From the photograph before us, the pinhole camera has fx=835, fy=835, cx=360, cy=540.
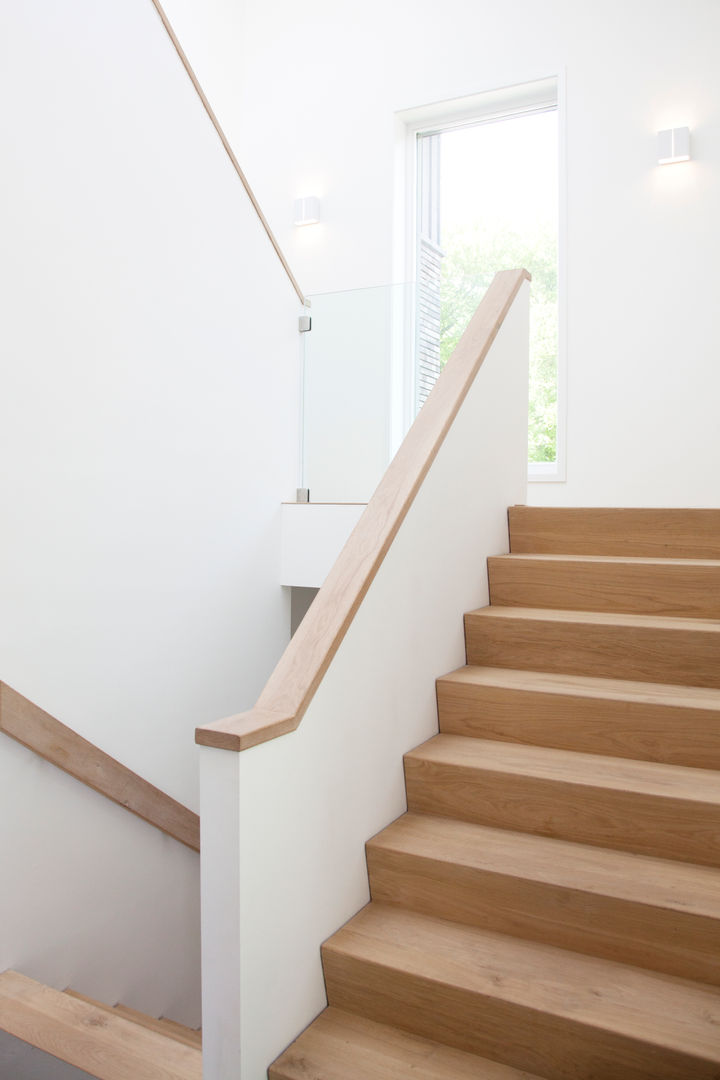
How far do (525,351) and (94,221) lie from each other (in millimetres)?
1664

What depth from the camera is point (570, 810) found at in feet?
6.51

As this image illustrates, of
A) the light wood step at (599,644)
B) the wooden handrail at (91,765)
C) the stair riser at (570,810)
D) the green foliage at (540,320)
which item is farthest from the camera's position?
the green foliage at (540,320)

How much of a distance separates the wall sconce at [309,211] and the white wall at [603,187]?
79 millimetres

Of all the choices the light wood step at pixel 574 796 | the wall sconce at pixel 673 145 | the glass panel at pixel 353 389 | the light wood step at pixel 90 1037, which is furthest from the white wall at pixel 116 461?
the wall sconce at pixel 673 145

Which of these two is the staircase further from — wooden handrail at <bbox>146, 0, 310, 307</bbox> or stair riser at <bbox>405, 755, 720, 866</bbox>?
wooden handrail at <bbox>146, 0, 310, 307</bbox>

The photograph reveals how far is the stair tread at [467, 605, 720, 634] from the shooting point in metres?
2.37

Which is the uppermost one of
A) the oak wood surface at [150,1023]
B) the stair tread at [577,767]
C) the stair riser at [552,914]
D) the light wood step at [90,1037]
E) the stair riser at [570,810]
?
the stair tread at [577,767]

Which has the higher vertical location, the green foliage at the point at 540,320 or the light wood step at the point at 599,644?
the green foliage at the point at 540,320

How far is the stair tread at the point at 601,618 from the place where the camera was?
7.77 feet

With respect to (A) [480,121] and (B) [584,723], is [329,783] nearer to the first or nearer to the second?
(B) [584,723]

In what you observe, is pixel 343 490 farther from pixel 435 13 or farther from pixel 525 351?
pixel 435 13

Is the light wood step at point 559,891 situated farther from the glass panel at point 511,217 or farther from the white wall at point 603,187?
the glass panel at point 511,217

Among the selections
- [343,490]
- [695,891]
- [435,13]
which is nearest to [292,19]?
[435,13]

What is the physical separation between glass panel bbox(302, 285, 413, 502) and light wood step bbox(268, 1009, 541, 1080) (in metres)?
2.61
